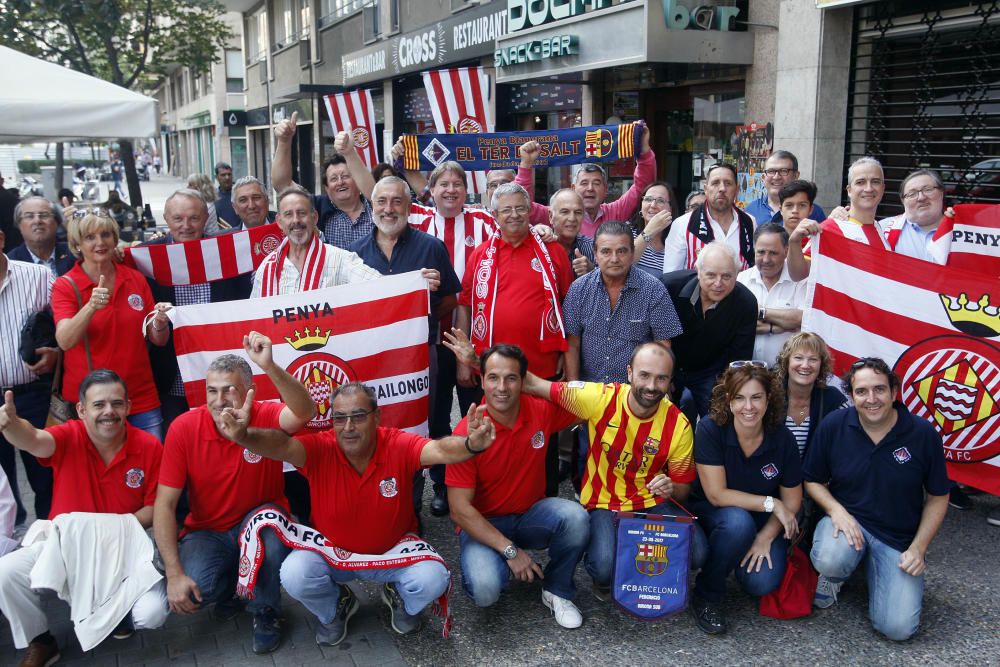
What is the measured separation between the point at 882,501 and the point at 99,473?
366cm

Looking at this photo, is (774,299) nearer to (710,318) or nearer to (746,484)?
(710,318)

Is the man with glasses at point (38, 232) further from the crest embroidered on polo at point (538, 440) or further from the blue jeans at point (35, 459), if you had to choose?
the crest embroidered on polo at point (538, 440)

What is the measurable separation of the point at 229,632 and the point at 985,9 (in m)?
7.40

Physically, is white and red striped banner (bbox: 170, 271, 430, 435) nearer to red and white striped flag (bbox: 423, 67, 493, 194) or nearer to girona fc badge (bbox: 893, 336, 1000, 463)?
girona fc badge (bbox: 893, 336, 1000, 463)

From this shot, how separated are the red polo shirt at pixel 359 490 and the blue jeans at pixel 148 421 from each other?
50.6 inches

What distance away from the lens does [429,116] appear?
57.0 feet

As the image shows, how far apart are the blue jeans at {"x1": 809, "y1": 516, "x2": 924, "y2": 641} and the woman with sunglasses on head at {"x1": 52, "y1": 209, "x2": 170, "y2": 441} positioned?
3.59 metres

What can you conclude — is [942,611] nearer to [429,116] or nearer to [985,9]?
[985,9]

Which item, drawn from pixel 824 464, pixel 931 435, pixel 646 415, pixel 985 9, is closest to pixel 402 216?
pixel 646 415

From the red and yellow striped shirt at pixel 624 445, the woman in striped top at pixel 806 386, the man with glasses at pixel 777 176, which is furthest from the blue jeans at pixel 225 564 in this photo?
the man with glasses at pixel 777 176

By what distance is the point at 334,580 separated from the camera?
154 inches

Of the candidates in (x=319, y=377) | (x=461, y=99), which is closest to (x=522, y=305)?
(x=319, y=377)

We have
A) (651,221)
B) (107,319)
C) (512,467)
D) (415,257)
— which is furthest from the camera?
(651,221)

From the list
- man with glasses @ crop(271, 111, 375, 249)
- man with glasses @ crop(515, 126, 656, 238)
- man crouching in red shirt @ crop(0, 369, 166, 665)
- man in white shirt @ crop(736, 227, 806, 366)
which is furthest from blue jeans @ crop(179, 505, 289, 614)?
man with glasses @ crop(515, 126, 656, 238)
